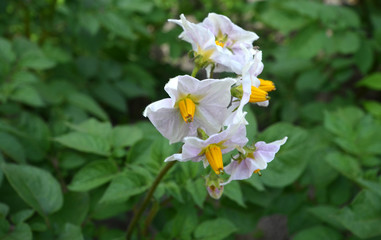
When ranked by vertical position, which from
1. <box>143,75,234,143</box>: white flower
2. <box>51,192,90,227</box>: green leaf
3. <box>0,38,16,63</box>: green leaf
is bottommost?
<box>51,192,90,227</box>: green leaf

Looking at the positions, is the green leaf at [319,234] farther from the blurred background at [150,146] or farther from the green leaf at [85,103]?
the green leaf at [85,103]

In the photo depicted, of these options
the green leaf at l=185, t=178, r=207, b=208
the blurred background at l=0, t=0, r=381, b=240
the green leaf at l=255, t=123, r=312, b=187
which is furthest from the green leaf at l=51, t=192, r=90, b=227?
the green leaf at l=255, t=123, r=312, b=187

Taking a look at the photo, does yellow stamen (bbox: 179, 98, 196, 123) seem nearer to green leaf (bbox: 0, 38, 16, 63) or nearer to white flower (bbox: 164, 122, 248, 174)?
white flower (bbox: 164, 122, 248, 174)

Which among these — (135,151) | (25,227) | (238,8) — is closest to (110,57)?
(238,8)

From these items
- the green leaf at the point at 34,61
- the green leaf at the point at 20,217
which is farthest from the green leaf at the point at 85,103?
the green leaf at the point at 20,217

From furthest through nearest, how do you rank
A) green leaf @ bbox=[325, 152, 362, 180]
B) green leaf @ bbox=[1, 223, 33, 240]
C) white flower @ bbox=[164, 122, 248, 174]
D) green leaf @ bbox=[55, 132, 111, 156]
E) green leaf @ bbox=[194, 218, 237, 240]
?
green leaf @ bbox=[325, 152, 362, 180]
green leaf @ bbox=[55, 132, 111, 156]
green leaf @ bbox=[194, 218, 237, 240]
green leaf @ bbox=[1, 223, 33, 240]
white flower @ bbox=[164, 122, 248, 174]

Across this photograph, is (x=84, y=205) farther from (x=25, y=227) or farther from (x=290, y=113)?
(x=290, y=113)

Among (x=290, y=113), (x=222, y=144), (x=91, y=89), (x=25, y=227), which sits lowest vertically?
(x=290, y=113)

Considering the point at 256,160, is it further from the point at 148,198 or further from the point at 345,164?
the point at 345,164
